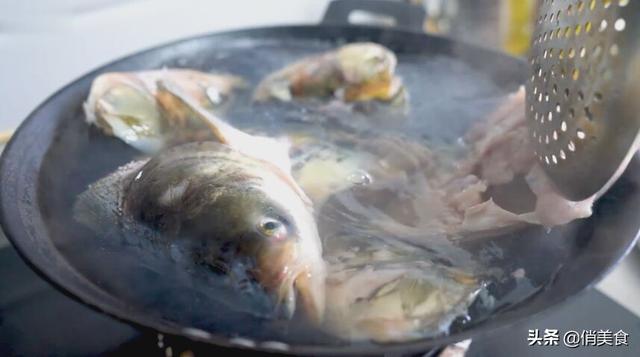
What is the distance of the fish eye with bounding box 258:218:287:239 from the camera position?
68 centimetres

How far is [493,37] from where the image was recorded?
174 cm

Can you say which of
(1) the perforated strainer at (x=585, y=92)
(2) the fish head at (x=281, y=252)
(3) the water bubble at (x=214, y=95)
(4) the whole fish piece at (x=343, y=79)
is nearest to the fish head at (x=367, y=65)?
(4) the whole fish piece at (x=343, y=79)

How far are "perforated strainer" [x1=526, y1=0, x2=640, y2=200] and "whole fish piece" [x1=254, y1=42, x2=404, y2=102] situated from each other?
34 cm

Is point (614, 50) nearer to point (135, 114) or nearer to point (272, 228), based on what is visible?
point (272, 228)

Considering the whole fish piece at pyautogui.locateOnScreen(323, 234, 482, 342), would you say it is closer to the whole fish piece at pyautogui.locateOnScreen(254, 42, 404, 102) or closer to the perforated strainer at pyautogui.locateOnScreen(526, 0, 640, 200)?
the perforated strainer at pyautogui.locateOnScreen(526, 0, 640, 200)

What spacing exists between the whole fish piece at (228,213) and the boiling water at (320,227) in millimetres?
22

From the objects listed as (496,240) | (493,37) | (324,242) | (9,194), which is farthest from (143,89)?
(493,37)

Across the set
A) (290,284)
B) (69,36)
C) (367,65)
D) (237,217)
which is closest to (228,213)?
(237,217)

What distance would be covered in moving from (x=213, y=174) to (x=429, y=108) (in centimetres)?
49

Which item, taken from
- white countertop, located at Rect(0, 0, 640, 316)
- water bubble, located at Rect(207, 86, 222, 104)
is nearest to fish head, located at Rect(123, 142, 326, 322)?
water bubble, located at Rect(207, 86, 222, 104)

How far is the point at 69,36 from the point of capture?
4.23 feet

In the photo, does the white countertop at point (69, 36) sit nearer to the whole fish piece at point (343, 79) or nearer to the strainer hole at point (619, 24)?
the whole fish piece at point (343, 79)

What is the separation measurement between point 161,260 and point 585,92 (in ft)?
1.65

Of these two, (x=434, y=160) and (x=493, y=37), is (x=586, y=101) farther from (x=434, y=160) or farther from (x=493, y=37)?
(x=493, y=37)
